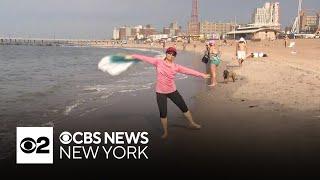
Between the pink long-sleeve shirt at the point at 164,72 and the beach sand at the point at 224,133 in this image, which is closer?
the beach sand at the point at 224,133

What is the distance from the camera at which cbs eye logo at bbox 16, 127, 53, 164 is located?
6289 millimetres

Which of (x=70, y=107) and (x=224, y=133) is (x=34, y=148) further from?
(x=70, y=107)

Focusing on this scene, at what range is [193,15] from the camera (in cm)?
15050

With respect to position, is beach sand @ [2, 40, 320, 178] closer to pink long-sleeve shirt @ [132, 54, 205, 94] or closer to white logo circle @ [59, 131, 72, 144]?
white logo circle @ [59, 131, 72, 144]

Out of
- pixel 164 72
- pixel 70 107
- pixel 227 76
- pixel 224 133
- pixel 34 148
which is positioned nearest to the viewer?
pixel 34 148

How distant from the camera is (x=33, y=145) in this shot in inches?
260

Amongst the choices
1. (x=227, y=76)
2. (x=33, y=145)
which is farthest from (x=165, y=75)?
(x=227, y=76)

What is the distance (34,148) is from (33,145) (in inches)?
3.7

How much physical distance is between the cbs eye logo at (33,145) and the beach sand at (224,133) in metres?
0.37

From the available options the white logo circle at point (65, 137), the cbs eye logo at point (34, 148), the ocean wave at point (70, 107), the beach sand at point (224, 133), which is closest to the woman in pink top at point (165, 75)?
the beach sand at point (224, 133)

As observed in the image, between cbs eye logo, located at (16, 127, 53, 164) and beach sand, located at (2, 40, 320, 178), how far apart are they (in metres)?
0.20

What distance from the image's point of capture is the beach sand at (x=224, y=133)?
5.95m

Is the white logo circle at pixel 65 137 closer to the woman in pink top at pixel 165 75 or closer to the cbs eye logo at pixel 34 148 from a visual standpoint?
the cbs eye logo at pixel 34 148

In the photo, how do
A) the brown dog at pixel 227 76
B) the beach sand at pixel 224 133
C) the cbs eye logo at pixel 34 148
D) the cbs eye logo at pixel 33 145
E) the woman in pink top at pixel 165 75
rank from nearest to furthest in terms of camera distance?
the beach sand at pixel 224 133 → the cbs eye logo at pixel 34 148 → the cbs eye logo at pixel 33 145 → the woman in pink top at pixel 165 75 → the brown dog at pixel 227 76
